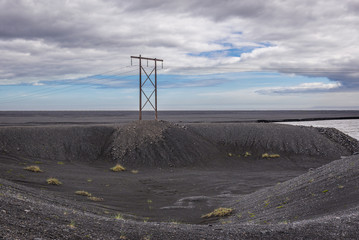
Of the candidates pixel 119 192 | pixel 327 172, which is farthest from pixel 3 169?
pixel 327 172

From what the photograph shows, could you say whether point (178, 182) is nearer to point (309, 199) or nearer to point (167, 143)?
point (167, 143)

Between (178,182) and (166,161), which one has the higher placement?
(166,161)

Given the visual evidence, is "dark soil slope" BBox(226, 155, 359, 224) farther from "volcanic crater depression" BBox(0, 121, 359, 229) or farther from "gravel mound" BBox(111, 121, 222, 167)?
"gravel mound" BBox(111, 121, 222, 167)

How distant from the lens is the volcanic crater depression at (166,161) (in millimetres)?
23031

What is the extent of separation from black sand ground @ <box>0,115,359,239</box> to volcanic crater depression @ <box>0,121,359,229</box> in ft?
0.39

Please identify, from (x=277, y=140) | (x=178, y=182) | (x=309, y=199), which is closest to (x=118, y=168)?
(x=178, y=182)

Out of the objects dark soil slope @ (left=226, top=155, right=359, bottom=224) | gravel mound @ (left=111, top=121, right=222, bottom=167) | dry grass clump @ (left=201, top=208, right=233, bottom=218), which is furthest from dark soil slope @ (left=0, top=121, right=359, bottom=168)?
dry grass clump @ (left=201, top=208, right=233, bottom=218)

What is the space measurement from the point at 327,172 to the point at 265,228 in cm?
1077

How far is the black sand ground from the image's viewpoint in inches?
448

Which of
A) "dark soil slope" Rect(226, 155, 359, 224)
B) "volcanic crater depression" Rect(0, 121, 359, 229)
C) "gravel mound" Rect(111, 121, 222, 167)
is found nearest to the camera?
"dark soil slope" Rect(226, 155, 359, 224)

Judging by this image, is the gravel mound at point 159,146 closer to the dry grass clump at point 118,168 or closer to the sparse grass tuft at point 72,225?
the dry grass clump at point 118,168

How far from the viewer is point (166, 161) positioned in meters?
39.8

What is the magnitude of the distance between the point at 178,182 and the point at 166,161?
903 cm

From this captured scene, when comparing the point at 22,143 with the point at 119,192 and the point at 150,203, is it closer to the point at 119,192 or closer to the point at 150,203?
the point at 119,192
